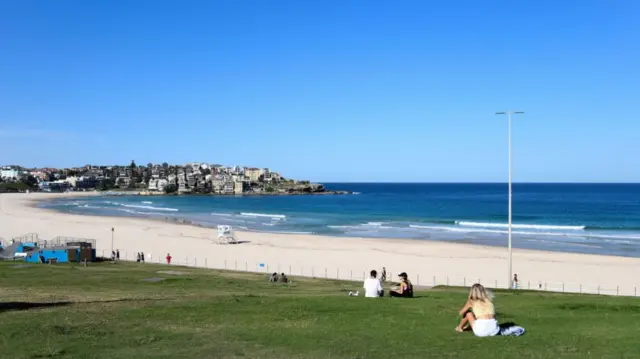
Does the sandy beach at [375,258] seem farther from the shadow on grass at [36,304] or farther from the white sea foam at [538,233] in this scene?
the shadow on grass at [36,304]

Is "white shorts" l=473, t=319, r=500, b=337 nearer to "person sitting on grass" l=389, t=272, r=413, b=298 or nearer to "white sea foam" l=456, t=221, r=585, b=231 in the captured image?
"person sitting on grass" l=389, t=272, r=413, b=298

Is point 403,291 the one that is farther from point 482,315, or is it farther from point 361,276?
point 361,276

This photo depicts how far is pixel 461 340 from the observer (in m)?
10.1

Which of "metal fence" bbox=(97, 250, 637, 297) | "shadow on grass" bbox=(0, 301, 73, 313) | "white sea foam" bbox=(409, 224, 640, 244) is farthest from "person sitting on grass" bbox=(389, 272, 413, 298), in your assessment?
"white sea foam" bbox=(409, 224, 640, 244)

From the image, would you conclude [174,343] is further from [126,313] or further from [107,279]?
[107,279]

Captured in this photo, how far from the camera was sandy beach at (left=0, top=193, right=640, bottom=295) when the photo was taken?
35250 millimetres

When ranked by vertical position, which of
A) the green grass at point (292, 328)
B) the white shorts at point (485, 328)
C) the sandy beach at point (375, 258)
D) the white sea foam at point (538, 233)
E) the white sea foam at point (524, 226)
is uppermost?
the white shorts at point (485, 328)

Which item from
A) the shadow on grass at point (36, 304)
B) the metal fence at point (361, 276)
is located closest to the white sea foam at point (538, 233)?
the metal fence at point (361, 276)

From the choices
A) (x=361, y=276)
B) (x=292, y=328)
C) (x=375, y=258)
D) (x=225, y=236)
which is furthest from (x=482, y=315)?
(x=225, y=236)

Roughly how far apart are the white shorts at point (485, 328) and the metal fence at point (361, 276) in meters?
19.5

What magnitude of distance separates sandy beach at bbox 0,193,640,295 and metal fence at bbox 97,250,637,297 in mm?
57

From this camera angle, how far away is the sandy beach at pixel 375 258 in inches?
1388

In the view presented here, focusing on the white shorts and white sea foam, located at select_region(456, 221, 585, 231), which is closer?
the white shorts

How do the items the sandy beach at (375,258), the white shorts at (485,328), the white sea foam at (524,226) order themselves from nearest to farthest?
the white shorts at (485,328) < the sandy beach at (375,258) < the white sea foam at (524,226)
